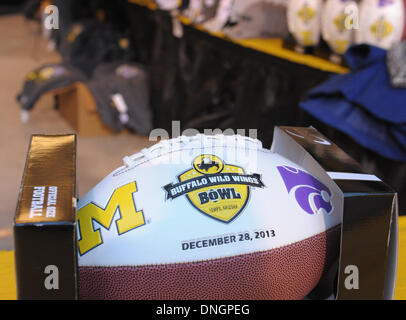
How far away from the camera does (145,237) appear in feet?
2.08

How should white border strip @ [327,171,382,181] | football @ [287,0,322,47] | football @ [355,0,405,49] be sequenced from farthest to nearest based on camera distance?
football @ [287,0,322,47] → football @ [355,0,405,49] → white border strip @ [327,171,382,181]

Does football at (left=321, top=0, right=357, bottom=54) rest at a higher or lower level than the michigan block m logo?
higher

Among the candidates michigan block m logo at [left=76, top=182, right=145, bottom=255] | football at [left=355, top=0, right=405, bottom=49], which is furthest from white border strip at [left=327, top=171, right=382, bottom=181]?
football at [left=355, top=0, right=405, bottom=49]

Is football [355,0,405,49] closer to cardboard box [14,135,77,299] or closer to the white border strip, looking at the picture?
the white border strip

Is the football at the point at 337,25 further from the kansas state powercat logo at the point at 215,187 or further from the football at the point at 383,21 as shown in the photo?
the kansas state powercat logo at the point at 215,187

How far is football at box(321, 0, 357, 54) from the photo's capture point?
1.81 m

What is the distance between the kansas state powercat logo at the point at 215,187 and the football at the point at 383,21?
1.22 metres

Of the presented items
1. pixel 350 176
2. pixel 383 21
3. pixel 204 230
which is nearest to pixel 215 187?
pixel 204 230

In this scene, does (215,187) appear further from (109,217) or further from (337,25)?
(337,25)

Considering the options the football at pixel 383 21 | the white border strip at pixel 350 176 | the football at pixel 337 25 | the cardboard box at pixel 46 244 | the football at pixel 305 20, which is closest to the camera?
the cardboard box at pixel 46 244

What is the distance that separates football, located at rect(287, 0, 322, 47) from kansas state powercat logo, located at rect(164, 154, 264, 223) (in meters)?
1.44

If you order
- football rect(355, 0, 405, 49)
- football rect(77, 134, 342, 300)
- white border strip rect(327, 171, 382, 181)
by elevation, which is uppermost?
football rect(355, 0, 405, 49)

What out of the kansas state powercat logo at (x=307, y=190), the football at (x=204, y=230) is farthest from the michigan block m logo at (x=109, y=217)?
the kansas state powercat logo at (x=307, y=190)

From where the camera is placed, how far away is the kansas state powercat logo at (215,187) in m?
0.65
